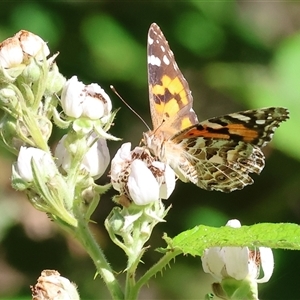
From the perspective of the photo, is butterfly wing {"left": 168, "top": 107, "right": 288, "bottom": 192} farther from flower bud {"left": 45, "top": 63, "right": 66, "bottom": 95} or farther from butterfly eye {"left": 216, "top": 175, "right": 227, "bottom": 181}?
flower bud {"left": 45, "top": 63, "right": 66, "bottom": 95}

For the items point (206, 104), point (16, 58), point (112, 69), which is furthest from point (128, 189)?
point (206, 104)

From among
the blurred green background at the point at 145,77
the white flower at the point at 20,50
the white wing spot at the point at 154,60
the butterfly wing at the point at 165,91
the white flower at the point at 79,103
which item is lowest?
the blurred green background at the point at 145,77

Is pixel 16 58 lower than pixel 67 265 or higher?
higher

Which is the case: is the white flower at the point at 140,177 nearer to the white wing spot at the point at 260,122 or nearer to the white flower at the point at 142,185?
the white flower at the point at 142,185

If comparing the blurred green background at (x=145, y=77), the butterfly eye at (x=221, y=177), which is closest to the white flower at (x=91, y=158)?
the butterfly eye at (x=221, y=177)

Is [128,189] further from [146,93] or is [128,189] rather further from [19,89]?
[146,93]

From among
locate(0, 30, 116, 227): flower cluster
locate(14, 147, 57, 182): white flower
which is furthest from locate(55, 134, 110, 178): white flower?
locate(14, 147, 57, 182): white flower

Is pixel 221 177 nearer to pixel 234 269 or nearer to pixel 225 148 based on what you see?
pixel 225 148
